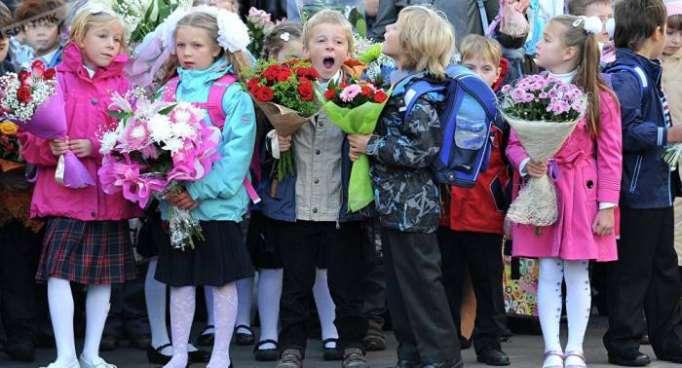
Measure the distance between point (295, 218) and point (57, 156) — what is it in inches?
54.5

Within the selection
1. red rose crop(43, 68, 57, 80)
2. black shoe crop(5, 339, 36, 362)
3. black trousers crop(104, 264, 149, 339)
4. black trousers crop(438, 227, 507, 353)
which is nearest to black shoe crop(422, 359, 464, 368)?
black trousers crop(438, 227, 507, 353)

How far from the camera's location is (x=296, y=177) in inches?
298

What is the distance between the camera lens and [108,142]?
7078 millimetres

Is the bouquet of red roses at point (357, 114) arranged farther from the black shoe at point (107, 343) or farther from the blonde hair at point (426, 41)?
the black shoe at point (107, 343)

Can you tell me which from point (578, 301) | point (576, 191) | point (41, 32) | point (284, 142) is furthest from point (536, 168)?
point (41, 32)

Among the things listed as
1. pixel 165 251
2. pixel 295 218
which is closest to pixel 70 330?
pixel 165 251

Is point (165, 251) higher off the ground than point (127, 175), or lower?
lower

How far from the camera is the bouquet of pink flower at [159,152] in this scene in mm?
7004

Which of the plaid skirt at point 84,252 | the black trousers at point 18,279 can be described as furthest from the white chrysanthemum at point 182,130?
the black trousers at point 18,279

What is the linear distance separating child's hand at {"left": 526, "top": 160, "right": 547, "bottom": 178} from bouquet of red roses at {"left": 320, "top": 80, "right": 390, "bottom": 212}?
88cm

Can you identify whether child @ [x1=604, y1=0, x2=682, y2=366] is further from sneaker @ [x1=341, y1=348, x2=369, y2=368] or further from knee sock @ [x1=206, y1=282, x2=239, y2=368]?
knee sock @ [x1=206, y1=282, x2=239, y2=368]

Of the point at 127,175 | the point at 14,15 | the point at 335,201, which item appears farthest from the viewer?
the point at 14,15

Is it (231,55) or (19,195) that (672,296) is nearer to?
(231,55)

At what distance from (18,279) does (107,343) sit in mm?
702
